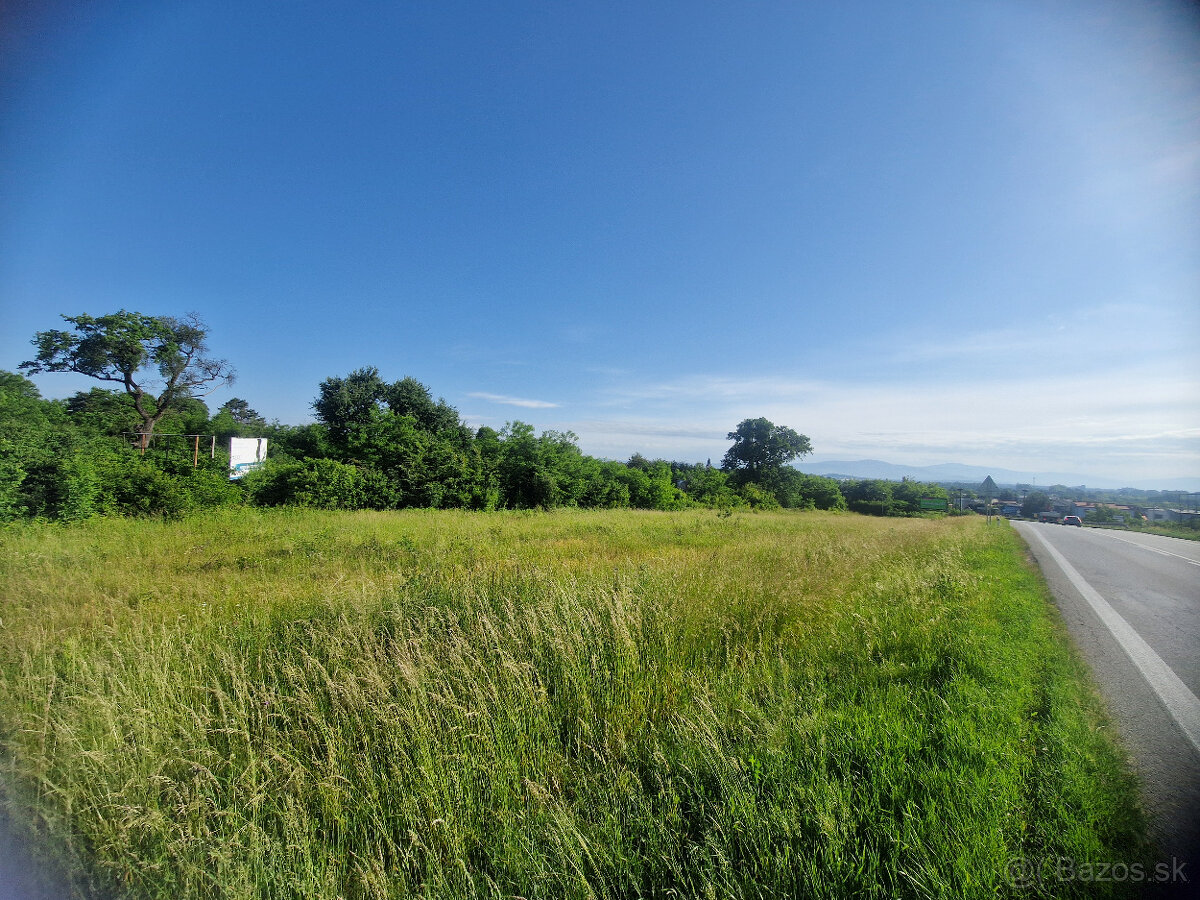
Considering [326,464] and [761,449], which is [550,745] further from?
[761,449]

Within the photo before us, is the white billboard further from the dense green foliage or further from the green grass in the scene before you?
the green grass

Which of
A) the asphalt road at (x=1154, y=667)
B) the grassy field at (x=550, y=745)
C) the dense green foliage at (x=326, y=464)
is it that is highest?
the dense green foliage at (x=326, y=464)

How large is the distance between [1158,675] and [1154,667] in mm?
308

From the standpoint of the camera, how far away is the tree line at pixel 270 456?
1088 cm

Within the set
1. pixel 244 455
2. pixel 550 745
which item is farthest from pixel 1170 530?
pixel 244 455

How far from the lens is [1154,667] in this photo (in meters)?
4.57

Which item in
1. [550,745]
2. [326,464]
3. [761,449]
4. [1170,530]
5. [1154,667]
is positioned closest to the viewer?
[550,745]

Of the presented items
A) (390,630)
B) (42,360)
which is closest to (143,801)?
(390,630)

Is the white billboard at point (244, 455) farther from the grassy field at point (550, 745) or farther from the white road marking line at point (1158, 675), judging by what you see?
the white road marking line at point (1158, 675)

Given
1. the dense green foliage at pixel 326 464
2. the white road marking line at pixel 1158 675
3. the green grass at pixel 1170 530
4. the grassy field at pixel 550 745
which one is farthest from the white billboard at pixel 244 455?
the green grass at pixel 1170 530

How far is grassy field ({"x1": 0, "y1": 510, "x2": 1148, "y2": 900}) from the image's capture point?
6.59ft

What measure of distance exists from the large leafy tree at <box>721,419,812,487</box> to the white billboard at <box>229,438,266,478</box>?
47816 mm

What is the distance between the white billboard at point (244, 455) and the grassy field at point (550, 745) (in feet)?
58.4

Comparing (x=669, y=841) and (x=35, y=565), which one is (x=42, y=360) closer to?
(x=35, y=565)
